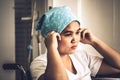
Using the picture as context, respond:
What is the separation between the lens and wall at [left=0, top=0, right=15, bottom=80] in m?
1.73

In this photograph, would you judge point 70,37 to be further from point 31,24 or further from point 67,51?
point 31,24

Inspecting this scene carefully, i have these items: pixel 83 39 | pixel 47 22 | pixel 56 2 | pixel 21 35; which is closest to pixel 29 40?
pixel 21 35

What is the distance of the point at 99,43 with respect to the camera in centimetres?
145

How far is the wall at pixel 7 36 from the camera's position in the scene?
173 centimetres

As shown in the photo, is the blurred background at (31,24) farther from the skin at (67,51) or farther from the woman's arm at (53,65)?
the woman's arm at (53,65)

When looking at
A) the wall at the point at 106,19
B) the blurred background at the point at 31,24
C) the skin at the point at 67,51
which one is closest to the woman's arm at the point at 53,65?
the skin at the point at 67,51

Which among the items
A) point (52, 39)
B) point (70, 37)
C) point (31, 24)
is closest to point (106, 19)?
point (31, 24)

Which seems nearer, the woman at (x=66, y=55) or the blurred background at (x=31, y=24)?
the woman at (x=66, y=55)

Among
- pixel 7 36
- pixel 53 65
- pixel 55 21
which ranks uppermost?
pixel 55 21

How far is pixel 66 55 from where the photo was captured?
1374 millimetres

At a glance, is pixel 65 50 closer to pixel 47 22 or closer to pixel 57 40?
pixel 57 40

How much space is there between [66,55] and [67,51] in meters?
0.10

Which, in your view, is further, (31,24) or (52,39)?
(31,24)

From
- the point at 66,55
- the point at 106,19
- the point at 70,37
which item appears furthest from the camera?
the point at 106,19
